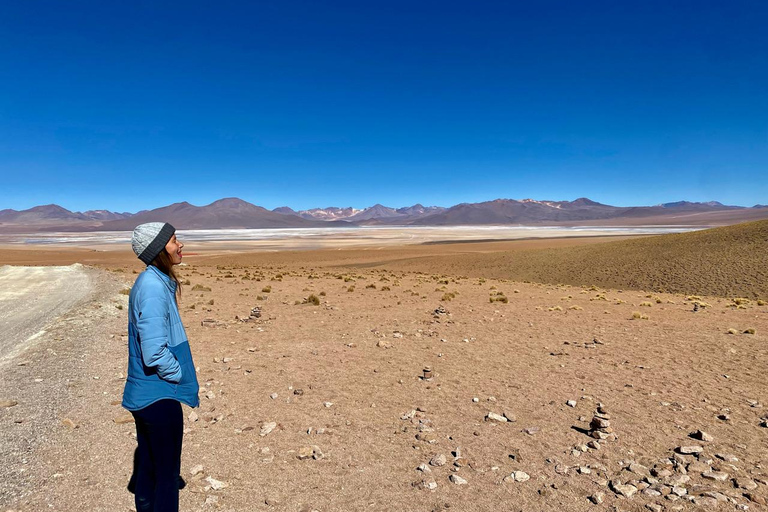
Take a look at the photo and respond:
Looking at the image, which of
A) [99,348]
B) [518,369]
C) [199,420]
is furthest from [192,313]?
[518,369]

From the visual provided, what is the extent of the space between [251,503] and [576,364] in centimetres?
721

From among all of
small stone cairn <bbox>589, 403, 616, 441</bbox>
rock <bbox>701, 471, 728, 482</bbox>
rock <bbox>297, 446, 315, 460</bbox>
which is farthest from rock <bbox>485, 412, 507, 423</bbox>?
rock <bbox>297, 446, 315, 460</bbox>

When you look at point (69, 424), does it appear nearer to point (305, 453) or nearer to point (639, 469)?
point (305, 453)

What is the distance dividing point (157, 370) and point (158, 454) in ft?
2.13

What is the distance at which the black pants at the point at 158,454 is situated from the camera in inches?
119

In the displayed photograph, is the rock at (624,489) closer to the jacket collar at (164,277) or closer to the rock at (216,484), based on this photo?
the rock at (216,484)

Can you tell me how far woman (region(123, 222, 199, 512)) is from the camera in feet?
9.61

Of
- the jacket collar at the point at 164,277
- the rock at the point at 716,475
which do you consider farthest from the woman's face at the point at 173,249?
the rock at the point at 716,475

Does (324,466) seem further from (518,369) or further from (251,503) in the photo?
(518,369)

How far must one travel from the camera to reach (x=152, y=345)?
9.53ft

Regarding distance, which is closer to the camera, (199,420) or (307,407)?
(199,420)

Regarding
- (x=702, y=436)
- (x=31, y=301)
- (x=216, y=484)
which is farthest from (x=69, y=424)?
(x=31, y=301)

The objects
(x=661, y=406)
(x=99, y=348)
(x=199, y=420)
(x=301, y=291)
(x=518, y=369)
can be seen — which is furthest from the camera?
(x=301, y=291)

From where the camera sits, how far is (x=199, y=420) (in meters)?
6.14
